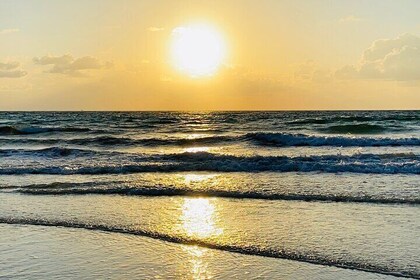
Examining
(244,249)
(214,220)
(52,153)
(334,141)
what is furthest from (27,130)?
(244,249)

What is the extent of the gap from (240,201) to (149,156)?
12.2 meters

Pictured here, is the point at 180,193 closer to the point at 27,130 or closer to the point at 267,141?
the point at 267,141

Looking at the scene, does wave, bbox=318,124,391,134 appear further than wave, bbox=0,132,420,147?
Yes

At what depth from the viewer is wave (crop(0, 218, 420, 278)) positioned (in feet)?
21.5

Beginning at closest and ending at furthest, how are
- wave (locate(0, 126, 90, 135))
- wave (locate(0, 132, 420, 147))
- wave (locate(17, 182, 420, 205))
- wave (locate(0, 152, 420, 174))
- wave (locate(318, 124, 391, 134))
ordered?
wave (locate(17, 182, 420, 205)), wave (locate(0, 152, 420, 174)), wave (locate(0, 132, 420, 147)), wave (locate(318, 124, 391, 134)), wave (locate(0, 126, 90, 135))

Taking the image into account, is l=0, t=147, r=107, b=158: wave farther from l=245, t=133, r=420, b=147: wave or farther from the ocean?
l=245, t=133, r=420, b=147: wave

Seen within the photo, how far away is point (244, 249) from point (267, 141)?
22683 millimetres

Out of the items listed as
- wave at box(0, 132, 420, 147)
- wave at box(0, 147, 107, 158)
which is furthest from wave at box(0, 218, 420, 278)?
wave at box(0, 132, 420, 147)

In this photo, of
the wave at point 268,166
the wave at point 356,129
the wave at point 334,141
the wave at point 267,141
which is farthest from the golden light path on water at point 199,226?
the wave at point 356,129

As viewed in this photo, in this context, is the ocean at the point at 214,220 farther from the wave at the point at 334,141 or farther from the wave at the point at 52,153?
the wave at the point at 334,141

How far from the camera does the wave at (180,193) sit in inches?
448

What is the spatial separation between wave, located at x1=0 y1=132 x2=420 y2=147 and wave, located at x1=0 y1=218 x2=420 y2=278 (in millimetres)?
19893

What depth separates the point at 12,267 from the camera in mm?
6727

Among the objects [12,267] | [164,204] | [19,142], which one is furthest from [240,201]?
[19,142]
